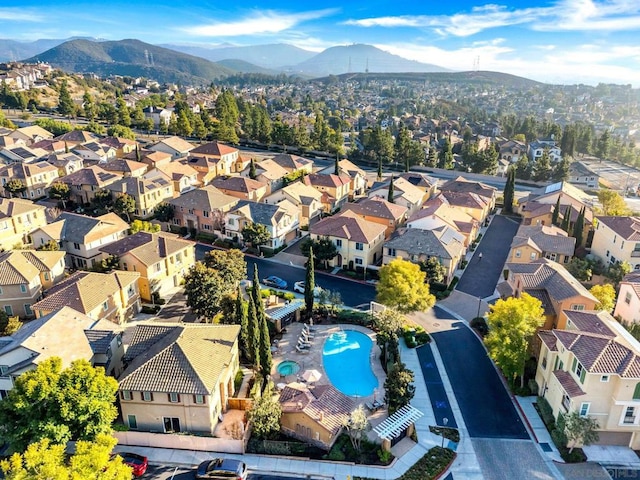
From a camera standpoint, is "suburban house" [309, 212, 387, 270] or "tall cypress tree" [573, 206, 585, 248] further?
"tall cypress tree" [573, 206, 585, 248]

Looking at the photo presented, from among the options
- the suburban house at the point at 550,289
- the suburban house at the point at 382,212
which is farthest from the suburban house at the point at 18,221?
the suburban house at the point at 550,289

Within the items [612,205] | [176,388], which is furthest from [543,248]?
[176,388]

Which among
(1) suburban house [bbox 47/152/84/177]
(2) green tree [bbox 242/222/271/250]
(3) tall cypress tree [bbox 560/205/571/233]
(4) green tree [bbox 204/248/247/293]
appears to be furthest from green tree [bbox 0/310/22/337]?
(3) tall cypress tree [bbox 560/205/571/233]

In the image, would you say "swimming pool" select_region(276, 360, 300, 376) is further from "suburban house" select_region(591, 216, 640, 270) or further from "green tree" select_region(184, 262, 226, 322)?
"suburban house" select_region(591, 216, 640, 270)

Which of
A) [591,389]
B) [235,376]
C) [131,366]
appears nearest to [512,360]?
[591,389]

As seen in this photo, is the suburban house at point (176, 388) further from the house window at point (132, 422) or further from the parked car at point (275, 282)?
the parked car at point (275, 282)
